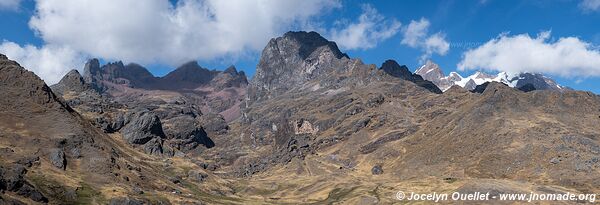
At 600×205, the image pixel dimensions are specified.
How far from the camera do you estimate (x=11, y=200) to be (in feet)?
655
